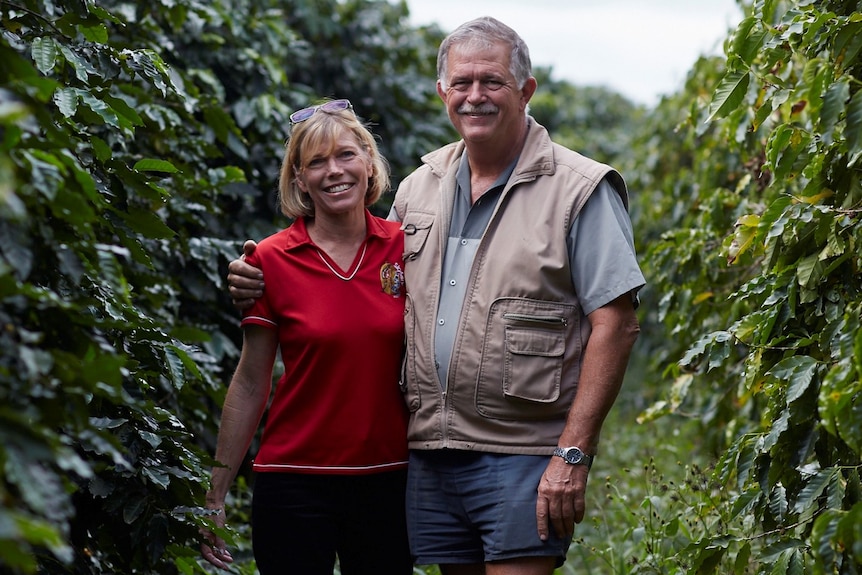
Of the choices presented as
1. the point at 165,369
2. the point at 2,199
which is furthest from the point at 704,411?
the point at 2,199

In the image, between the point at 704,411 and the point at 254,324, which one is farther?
the point at 704,411

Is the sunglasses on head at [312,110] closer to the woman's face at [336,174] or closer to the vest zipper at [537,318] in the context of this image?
the woman's face at [336,174]

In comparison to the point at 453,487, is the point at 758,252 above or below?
above

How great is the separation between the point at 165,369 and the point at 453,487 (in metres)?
0.80

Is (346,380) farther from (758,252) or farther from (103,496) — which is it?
(758,252)

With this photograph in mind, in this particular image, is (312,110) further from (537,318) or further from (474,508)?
(474,508)

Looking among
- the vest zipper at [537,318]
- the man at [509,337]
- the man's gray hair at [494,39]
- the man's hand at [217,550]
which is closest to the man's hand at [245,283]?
the man at [509,337]

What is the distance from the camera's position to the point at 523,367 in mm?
2633

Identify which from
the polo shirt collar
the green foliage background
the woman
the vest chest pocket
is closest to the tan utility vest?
the vest chest pocket

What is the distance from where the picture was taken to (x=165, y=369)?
2.47 metres

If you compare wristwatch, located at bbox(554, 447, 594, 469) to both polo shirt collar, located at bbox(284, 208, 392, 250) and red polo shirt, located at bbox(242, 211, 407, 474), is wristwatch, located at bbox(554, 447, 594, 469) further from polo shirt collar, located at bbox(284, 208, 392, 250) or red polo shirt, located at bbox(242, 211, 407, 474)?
polo shirt collar, located at bbox(284, 208, 392, 250)

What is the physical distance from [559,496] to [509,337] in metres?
0.41

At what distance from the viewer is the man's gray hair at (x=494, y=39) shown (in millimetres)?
2836

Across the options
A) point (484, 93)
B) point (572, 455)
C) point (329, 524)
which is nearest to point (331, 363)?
point (329, 524)
